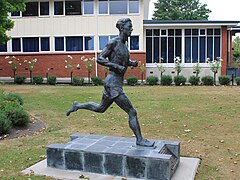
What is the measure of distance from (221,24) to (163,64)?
17.0 feet

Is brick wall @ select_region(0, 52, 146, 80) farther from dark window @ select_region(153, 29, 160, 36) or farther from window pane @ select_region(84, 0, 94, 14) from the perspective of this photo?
window pane @ select_region(84, 0, 94, 14)

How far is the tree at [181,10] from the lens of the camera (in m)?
57.9

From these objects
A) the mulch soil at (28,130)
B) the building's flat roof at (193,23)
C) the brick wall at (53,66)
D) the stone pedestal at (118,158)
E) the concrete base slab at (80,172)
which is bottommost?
the concrete base slab at (80,172)

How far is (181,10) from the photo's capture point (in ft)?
196

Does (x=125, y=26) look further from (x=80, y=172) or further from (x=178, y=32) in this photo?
(x=178, y=32)

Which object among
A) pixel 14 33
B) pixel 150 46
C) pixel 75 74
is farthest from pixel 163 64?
pixel 14 33

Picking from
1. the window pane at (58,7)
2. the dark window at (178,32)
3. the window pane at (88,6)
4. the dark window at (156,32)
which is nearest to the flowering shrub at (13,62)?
the window pane at (58,7)

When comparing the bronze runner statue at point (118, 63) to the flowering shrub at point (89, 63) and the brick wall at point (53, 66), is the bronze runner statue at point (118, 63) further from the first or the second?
the brick wall at point (53, 66)

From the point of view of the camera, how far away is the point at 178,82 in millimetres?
23156

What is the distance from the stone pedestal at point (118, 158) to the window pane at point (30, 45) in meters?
21.9

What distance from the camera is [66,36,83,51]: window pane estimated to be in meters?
26.9

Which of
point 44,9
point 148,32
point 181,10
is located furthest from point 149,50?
point 181,10

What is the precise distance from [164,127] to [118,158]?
4277mm

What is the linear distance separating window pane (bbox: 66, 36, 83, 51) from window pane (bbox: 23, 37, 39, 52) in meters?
2.43
